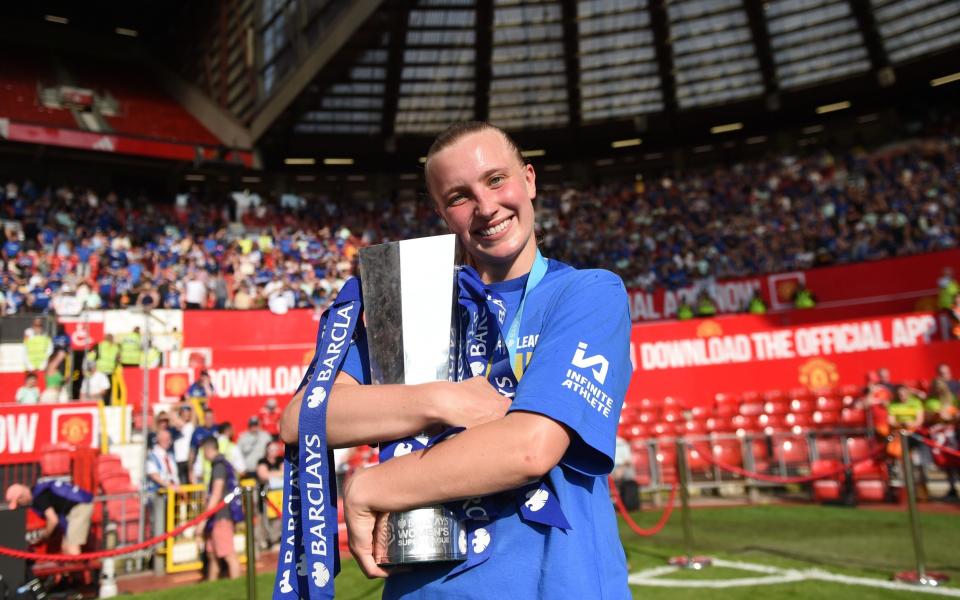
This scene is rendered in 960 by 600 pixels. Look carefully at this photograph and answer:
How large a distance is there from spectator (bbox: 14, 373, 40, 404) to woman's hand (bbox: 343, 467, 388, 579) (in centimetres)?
1515

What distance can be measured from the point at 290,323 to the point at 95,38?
2310 centimetres

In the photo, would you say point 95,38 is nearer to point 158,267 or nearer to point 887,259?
point 158,267

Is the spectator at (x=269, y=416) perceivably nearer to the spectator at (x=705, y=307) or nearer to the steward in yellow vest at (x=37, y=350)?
the steward in yellow vest at (x=37, y=350)

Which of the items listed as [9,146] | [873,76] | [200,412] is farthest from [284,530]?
[873,76]

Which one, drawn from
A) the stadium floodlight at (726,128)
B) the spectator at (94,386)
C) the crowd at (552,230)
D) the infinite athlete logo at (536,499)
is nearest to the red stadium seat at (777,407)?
the crowd at (552,230)

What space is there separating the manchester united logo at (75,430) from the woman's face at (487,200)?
491 inches

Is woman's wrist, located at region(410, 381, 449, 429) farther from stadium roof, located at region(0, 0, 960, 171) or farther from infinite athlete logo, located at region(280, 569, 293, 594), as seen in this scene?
stadium roof, located at region(0, 0, 960, 171)

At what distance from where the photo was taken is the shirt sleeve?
137cm

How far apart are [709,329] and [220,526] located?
42.5ft

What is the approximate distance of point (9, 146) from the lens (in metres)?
24.9

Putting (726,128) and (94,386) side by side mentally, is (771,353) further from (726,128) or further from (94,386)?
(726,128)

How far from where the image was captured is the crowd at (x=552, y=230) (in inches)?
797

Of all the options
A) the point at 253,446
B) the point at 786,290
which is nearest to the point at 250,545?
the point at 253,446

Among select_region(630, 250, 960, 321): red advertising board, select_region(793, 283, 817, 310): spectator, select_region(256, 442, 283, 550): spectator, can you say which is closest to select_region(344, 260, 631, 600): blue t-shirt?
select_region(256, 442, 283, 550): spectator
